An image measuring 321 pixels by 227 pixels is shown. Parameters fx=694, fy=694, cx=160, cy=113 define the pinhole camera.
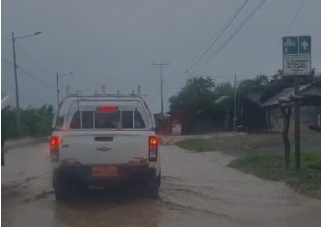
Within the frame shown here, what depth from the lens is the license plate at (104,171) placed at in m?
→ 10.9

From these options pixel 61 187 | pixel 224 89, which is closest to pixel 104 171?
pixel 61 187

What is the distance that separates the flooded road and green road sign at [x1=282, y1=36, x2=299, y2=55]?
2.98 meters

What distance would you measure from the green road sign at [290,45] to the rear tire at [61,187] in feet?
20.6

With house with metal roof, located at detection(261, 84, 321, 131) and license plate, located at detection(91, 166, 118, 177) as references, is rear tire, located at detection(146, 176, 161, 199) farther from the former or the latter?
house with metal roof, located at detection(261, 84, 321, 131)

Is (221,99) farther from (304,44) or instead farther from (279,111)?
(304,44)

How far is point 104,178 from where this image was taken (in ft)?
36.0

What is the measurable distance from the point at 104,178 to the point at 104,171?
4.4 inches

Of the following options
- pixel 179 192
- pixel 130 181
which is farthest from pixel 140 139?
pixel 179 192

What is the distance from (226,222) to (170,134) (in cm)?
3870

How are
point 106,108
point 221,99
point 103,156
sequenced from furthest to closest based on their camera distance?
point 221,99 < point 106,108 < point 103,156

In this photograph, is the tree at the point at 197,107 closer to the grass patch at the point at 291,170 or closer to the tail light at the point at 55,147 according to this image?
the grass patch at the point at 291,170

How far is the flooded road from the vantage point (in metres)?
10.3

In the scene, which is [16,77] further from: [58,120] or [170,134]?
[58,120]

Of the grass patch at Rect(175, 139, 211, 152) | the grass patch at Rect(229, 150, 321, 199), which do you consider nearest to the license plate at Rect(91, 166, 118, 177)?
the grass patch at Rect(229, 150, 321, 199)
